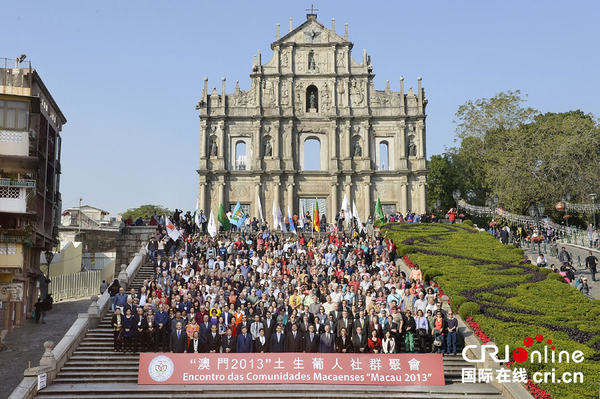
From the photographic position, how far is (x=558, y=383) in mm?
15914

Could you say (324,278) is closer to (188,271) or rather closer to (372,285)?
(372,285)

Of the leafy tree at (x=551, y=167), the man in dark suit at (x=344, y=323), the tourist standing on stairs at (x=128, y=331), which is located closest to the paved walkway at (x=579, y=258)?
the leafy tree at (x=551, y=167)

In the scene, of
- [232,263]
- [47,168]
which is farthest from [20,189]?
[232,263]

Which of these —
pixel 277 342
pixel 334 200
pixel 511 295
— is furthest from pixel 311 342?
pixel 334 200

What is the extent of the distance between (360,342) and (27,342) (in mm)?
14644

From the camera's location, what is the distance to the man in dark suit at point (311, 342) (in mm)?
18047

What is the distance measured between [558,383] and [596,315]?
6730mm

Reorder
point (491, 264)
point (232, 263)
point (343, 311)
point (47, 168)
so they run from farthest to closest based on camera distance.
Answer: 1. point (47, 168)
2. point (491, 264)
3. point (232, 263)
4. point (343, 311)

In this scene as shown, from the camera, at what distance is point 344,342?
1822 centimetres

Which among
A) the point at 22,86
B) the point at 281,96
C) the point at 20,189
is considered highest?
the point at 281,96

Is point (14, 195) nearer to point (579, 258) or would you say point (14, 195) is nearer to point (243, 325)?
point (243, 325)

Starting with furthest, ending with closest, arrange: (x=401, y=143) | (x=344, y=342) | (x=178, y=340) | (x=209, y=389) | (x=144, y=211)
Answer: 1. (x=144, y=211)
2. (x=401, y=143)
3. (x=178, y=340)
4. (x=344, y=342)
5. (x=209, y=389)

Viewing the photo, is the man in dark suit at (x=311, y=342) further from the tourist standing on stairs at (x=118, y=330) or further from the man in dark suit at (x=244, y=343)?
the tourist standing on stairs at (x=118, y=330)

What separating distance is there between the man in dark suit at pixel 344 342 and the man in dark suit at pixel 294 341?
110 cm
